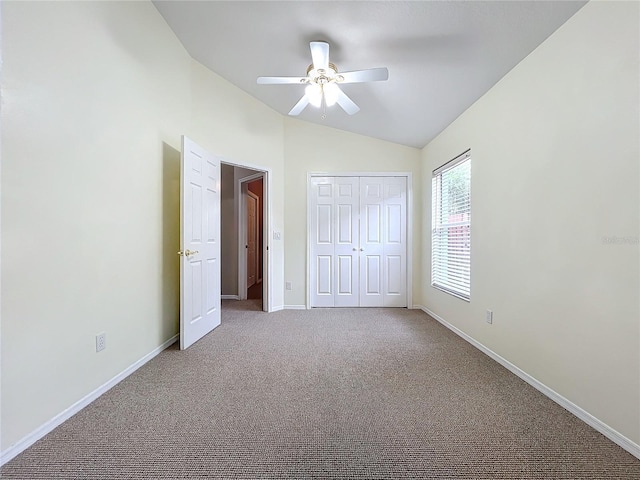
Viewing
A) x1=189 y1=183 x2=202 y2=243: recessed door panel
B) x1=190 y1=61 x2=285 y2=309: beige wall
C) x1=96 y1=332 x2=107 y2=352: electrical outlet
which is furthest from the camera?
x1=190 y1=61 x2=285 y2=309: beige wall

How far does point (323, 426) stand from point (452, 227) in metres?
2.60

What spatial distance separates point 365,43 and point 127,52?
1.78 meters

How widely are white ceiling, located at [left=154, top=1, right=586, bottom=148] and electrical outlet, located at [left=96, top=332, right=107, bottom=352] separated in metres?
2.52

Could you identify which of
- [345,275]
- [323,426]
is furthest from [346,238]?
[323,426]

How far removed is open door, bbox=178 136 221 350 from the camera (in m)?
2.60

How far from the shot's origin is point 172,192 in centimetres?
275

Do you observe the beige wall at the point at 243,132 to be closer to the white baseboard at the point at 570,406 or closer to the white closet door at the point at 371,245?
the white closet door at the point at 371,245

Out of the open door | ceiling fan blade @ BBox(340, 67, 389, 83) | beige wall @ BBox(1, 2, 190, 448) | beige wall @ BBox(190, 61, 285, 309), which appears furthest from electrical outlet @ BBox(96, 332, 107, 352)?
ceiling fan blade @ BBox(340, 67, 389, 83)

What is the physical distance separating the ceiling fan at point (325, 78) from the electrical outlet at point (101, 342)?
2209 mm

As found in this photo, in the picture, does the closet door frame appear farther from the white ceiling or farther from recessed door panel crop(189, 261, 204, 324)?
recessed door panel crop(189, 261, 204, 324)

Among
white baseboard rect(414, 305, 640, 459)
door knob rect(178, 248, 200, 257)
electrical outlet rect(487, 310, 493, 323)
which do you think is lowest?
white baseboard rect(414, 305, 640, 459)

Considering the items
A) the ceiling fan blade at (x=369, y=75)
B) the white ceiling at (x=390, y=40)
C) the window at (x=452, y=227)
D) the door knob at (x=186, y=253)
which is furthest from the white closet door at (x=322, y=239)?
the ceiling fan blade at (x=369, y=75)

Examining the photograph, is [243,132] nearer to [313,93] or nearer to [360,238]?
[313,93]

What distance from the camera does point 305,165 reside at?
418 cm
